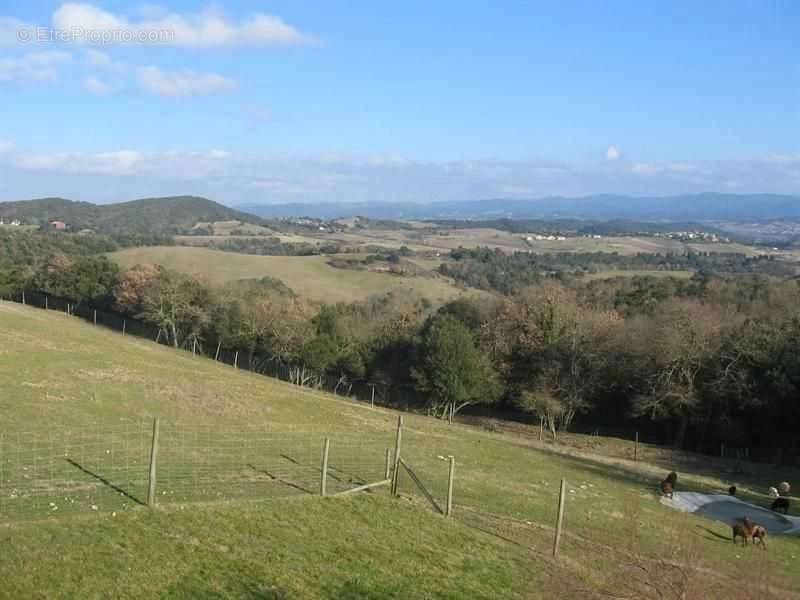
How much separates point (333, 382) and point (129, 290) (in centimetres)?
3024

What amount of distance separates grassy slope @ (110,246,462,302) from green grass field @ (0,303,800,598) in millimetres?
76081

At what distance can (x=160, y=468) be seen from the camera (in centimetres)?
1775

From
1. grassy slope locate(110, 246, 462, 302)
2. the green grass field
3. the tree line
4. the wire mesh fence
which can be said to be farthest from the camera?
grassy slope locate(110, 246, 462, 302)

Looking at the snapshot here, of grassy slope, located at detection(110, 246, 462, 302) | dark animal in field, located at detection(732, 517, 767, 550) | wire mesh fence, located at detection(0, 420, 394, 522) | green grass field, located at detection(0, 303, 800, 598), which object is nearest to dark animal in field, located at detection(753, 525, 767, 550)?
dark animal in field, located at detection(732, 517, 767, 550)

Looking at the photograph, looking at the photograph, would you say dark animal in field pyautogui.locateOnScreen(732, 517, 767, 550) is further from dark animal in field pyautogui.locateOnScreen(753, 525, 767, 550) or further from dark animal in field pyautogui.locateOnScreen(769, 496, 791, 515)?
dark animal in field pyautogui.locateOnScreen(769, 496, 791, 515)

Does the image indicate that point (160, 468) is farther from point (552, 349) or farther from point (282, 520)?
point (552, 349)

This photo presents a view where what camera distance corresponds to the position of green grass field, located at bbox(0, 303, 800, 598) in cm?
1159

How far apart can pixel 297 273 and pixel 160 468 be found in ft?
370

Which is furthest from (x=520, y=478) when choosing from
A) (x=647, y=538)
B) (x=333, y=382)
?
(x=333, y=382)

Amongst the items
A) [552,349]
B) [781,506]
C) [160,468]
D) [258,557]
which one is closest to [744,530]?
[781,506]

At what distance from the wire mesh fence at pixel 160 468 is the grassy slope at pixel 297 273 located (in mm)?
81350

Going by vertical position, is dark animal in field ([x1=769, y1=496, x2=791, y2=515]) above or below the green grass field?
below

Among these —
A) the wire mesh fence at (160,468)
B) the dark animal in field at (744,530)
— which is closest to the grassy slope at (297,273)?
the wire mesh fence at (160,468)

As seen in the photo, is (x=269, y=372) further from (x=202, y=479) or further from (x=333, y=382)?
(x=202, y=479)
